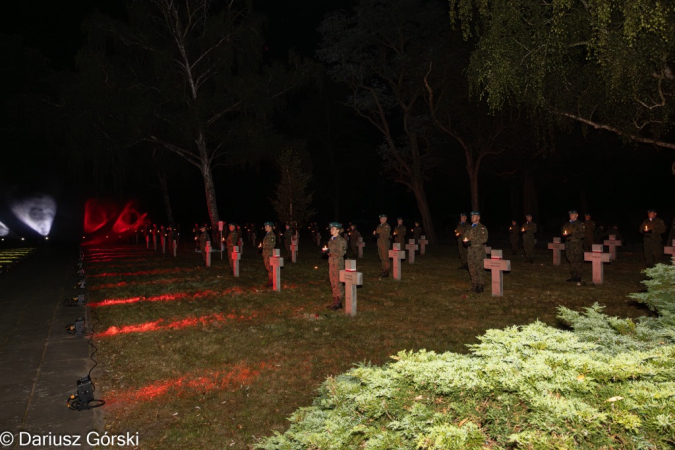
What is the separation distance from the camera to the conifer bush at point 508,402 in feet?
9.10

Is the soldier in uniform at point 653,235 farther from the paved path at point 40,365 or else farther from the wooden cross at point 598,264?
the paved path at point 40,365

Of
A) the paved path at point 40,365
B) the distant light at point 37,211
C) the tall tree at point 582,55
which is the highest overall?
the tall tree at point 582,55

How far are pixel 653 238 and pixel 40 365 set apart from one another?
17.7 metres

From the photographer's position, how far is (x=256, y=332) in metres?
9.09

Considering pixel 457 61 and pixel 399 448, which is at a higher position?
pixel 457 61

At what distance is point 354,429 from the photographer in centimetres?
326

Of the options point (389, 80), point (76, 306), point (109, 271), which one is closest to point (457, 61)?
point (389, 80)

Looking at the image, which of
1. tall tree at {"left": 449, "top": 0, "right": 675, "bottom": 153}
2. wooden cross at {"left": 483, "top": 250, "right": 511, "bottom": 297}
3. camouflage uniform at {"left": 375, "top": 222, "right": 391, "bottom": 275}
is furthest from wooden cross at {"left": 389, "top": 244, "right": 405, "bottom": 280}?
tall tree at {"left": 449, "top": 0, "right": 675, "bottom": 153}

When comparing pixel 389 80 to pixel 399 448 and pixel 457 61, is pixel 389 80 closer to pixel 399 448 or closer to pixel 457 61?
pixel 457 61

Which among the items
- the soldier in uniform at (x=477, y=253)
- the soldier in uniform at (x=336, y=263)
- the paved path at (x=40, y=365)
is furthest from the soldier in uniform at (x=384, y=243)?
the paved path at (x=40, y=365)

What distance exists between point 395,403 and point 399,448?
47 cm

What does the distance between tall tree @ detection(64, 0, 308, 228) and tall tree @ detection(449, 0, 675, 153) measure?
1753 cm

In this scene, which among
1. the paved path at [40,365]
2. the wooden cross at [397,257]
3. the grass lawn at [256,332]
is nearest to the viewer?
the paved path at [40,365]

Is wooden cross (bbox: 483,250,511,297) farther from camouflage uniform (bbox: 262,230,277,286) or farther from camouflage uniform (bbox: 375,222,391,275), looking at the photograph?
camouflage uniform (bbox: 262,230,277,286)
